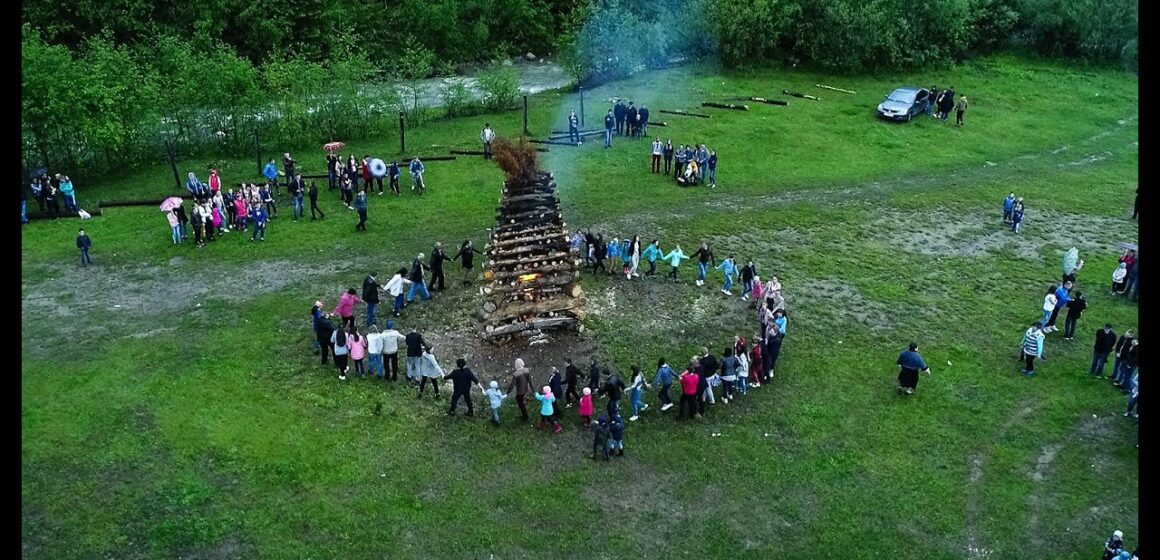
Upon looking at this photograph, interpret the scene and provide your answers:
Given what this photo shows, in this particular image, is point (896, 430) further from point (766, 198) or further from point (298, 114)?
point (298, 114)

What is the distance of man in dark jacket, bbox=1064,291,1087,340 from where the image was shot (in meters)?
24.8

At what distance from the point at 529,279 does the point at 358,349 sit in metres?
4.78

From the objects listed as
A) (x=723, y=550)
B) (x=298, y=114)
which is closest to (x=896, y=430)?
(x=723, y=550)

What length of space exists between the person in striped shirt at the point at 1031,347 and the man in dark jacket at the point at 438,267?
15.1 meters

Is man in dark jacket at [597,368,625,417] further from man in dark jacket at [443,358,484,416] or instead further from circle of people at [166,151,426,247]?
circle of people at [166,151,426,247]

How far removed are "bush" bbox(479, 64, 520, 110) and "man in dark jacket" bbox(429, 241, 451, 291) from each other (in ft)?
60.0

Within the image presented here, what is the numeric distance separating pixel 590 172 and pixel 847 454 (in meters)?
19.7

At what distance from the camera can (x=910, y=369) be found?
2208cm

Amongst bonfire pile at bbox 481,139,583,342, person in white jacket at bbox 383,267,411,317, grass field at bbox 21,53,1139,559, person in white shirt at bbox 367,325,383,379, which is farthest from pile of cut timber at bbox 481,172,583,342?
person in white shirt at bbox 367,325,383,379

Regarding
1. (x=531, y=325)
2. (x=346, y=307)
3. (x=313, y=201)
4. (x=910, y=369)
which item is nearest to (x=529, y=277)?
(x=531, y=325)

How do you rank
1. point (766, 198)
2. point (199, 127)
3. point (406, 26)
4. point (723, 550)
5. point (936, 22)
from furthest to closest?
point (406, 26) < point (936, 22) < point (199, 127) < point (766, 198) < point (723, 550)

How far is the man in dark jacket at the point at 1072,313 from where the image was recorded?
974 inches

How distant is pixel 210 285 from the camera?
1091 inches

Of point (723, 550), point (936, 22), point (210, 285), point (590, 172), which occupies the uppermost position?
point (936, 22)
